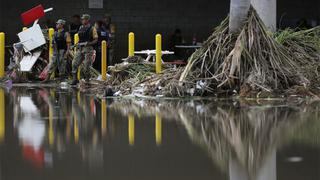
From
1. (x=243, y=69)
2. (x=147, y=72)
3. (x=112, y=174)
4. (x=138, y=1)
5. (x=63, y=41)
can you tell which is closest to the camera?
(x=112, y=174)

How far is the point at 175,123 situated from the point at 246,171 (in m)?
3.58

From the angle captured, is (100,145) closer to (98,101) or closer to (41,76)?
(98,101)

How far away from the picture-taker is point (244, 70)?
14.2 m

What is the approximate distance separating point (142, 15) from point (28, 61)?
7431 mm

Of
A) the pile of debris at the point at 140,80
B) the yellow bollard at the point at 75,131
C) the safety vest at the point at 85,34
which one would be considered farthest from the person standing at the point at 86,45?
the yellow bollard at the point at 75,131

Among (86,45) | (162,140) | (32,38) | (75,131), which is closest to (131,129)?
(75,131)

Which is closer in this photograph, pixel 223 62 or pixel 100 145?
pixel 100 145

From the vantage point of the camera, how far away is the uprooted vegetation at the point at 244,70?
46.0ft

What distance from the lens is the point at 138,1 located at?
1101 inches

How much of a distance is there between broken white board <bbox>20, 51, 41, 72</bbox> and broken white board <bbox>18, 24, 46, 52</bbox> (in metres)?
0.32

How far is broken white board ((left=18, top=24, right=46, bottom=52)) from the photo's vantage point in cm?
2157

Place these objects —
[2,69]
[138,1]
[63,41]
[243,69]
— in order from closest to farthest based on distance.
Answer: [243,69] → [63,41] → [2,69] → [138,1]

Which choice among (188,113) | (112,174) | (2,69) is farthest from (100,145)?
(2,69)

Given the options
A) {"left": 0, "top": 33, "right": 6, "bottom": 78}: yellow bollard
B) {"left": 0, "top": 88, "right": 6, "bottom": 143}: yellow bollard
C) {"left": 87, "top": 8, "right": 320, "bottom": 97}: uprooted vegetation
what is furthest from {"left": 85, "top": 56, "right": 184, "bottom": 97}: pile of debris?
{"left": 0, "top": 33, "right": 6, "bottom": 78}: yellow bollard
